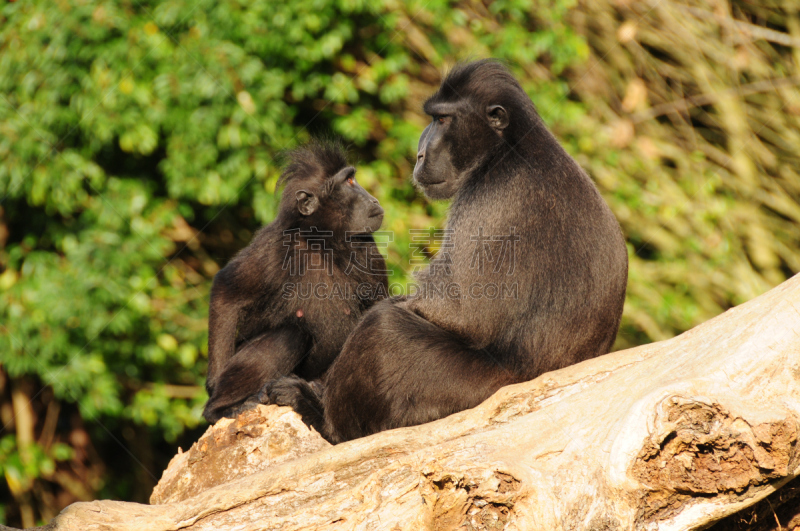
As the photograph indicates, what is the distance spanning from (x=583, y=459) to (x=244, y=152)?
583 centimetres

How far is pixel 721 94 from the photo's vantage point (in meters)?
9.00

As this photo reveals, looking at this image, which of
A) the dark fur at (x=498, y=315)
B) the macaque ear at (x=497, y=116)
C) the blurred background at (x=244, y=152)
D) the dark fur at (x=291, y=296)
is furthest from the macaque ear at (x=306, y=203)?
the blurred background at (x=244, y=152)

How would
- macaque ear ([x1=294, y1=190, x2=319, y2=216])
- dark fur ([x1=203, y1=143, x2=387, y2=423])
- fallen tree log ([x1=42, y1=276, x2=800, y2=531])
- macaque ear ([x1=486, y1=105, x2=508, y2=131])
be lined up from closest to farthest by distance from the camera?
fallen tree log ([x1=42, y1=276, x2=800, y2=531]) → macaque ear ([x1=486, y1=105, x2=508, y2=131]) → dark fur ([x1=203, y1=143, x2=387, y2=423]) → macaque ear ([x1=294, y1=190, x2=319, y2=216])

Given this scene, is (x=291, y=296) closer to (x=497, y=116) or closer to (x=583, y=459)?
(x=497, y=116)

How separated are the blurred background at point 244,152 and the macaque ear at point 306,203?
2.14 metres

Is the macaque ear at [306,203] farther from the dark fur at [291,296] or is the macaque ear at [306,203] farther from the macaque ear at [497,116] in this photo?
the macaque ear at [497,116]

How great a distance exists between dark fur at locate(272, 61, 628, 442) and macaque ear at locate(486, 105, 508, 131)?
0.27 m

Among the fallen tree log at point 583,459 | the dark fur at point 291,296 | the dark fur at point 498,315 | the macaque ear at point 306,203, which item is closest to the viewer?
the fallen tree log at point 583,459

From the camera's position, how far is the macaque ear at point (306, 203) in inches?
209

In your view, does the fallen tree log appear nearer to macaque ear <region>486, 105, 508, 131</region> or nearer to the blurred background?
macaque ear <region>486, 105, 508, 131</region>

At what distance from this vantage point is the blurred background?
767cm

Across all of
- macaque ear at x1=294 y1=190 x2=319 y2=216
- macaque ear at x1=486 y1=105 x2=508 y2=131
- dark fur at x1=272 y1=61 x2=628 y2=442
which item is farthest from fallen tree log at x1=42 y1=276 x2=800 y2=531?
macaque ear at x1=294 y1=190 x2=319 y2=216

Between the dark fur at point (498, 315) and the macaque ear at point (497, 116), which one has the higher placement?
the macaque ear at point (497, 116)

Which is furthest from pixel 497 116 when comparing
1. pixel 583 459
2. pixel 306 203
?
pixel 583 459
